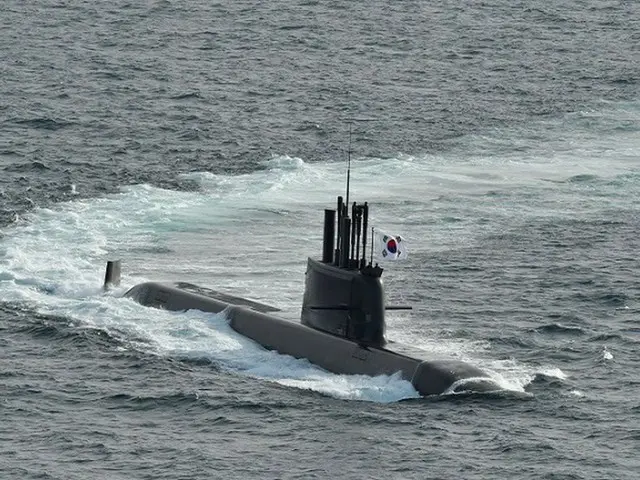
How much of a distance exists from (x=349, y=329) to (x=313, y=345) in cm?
113

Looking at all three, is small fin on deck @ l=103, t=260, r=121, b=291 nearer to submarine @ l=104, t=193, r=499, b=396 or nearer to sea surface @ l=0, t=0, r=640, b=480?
sea surface @ l=0, t=0, r=640, b=480

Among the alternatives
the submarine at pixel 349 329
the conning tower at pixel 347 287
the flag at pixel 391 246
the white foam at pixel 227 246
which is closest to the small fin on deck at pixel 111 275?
the white foam at pixel 227 246

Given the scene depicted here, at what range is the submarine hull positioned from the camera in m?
44.2

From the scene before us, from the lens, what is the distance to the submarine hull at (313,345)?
4419cm

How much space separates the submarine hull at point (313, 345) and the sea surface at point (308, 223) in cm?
37

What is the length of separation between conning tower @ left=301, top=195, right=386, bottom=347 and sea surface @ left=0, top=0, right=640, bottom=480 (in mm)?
1584

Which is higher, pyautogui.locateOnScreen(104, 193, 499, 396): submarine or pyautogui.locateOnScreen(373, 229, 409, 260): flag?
pyautogui.locateOnScreen(373, 229, 409, 260): flag

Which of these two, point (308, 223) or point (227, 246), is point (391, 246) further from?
point (308, 223)

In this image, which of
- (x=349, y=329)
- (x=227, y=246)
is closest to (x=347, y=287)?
(x=349, y=329)

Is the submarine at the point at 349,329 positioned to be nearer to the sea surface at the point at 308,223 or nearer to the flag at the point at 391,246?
the sea surface at the point at 308,223

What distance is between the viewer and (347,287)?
4669 cm

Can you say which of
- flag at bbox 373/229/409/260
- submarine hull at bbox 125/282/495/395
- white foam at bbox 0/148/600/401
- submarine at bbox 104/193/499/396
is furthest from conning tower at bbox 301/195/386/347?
white foam at bbox 0/148/600/401

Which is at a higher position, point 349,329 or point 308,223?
point 308,223

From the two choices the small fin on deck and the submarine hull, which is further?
the small fin on deck
